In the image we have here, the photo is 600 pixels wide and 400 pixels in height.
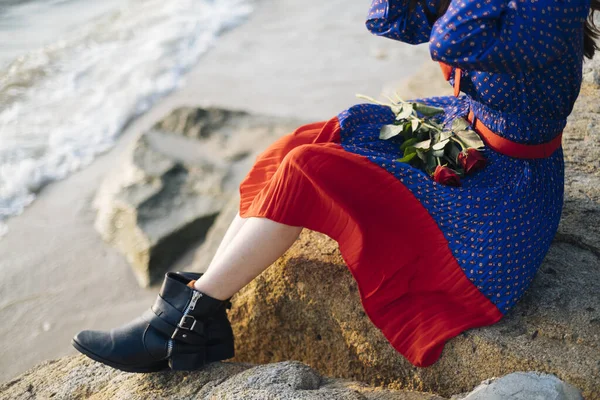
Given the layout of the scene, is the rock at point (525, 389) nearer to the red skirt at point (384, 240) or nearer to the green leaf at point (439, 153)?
the red skirt at point (384, 240)

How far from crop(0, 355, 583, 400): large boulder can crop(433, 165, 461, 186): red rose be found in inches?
25.7

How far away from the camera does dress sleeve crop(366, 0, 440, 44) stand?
2357mm

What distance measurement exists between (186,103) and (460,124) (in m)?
3.39

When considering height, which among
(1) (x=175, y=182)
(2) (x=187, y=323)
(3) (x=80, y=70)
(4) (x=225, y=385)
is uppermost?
(2) (x=187, y=323)

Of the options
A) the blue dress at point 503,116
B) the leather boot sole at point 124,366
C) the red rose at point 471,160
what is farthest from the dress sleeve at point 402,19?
the leather boot sole at point 124,366

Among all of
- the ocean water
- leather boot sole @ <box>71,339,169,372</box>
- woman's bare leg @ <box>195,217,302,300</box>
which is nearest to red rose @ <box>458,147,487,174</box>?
woman's bare leg @ <box>195,217,302,300</box>

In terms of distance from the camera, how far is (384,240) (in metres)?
2.24

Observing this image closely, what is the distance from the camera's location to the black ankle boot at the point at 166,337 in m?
2.28

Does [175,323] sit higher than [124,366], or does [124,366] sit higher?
[175,323]

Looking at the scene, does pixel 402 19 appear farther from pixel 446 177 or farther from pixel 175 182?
pixel 175 182

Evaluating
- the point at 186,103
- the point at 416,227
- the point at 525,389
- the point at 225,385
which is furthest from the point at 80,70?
the point at 525,389

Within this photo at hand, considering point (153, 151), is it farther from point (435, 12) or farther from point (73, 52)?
point (73, 52)

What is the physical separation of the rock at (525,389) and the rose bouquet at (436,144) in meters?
0.66

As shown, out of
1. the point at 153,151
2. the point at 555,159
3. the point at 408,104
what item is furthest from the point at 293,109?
the point at 555,159
